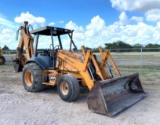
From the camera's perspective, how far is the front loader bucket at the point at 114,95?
520cm

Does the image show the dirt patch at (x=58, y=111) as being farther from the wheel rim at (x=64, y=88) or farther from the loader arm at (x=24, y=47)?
the loader arm at (x=24, y=47)

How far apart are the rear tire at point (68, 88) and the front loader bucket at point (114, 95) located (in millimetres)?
766

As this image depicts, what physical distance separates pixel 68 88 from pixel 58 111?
0.82 metres

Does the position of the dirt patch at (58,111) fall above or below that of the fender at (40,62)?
below

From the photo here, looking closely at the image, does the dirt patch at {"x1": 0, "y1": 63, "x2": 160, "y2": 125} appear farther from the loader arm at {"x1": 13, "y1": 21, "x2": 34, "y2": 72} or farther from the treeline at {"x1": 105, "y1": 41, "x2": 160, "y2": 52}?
the treeline at {"x1": 105, "y1": 41, "x2": 160, "y2": 52}

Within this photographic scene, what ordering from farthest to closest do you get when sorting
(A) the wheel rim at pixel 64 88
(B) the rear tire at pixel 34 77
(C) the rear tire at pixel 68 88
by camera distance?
(B) the rear tire at pixel 34 77 < (A) the wheel rim at pixel 64 88 < (C) the rear tire at pixel 68 88

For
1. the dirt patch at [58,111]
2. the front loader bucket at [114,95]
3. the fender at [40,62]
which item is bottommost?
the dirt patch at [58,111]

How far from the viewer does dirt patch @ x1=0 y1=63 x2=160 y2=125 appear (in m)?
4.81

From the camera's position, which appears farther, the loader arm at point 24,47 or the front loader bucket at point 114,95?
the loader arm at point 24,47

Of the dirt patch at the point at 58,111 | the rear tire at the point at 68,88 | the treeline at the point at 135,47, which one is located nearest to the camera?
the dirt patch at the point at 58,111

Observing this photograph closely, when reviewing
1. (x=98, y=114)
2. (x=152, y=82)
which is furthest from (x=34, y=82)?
(x=152, y=82)

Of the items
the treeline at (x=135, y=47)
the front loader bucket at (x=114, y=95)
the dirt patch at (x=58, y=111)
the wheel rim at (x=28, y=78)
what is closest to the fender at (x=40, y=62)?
the wheel rim at (x=28, y=78)

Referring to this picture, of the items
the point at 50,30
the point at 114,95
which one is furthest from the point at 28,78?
the point at 114,95

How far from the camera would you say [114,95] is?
6004 mm
